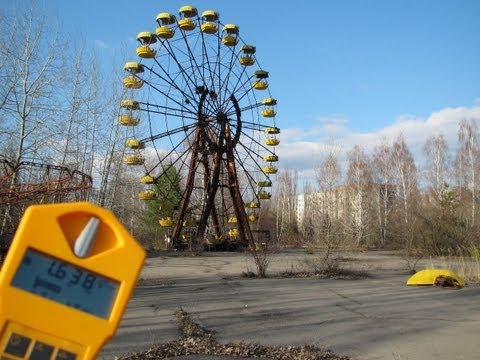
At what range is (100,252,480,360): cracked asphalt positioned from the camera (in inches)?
240

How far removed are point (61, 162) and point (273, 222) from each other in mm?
35910

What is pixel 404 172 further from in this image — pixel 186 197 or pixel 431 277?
pixel 431 277

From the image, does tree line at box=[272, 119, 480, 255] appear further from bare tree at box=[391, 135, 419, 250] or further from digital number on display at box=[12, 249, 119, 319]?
digital number on display at box=[12, 249, 119, 319]

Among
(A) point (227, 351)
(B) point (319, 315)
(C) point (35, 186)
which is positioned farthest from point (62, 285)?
(B) point (319, 315)

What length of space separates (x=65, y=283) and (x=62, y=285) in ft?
0.03

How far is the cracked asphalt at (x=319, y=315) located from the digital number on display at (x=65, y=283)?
159 inches

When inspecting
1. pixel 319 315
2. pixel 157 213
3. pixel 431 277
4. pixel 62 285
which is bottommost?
pixel 319 315

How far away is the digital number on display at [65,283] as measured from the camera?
1.51m

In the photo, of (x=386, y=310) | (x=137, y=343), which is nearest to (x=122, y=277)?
(x=137, y=343)

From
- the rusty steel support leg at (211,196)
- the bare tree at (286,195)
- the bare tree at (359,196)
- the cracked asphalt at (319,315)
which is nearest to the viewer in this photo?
the cracked asphalt at (319,315)

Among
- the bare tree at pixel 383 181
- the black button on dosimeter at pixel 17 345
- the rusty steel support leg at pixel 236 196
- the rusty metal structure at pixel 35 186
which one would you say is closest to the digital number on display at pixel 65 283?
the black button on dosimeter at pixel 17 345

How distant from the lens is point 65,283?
60.4 inches

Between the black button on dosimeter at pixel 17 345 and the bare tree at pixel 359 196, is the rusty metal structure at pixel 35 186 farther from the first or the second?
the bare tree at pixel 359 196

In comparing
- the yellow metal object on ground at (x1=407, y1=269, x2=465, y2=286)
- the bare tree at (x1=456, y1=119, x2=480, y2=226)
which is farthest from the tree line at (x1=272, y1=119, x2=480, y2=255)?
the yellow metal object on ground at (x1=407, y1=269, x2=465, y2=286)
